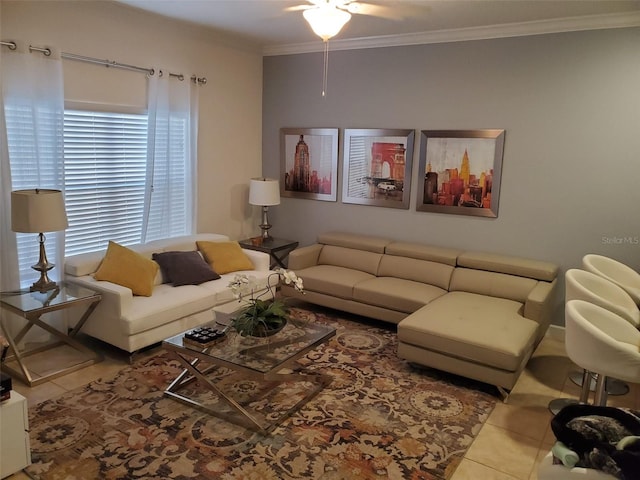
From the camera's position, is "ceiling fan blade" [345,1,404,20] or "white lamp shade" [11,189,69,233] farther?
"ceiling fan blade" [345,1,404,20]

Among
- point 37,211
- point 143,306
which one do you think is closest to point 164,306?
point 143,306

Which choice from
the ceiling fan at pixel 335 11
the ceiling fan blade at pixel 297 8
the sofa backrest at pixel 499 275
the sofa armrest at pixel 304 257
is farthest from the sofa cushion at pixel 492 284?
the ceiling fan blade at pixel 297 8

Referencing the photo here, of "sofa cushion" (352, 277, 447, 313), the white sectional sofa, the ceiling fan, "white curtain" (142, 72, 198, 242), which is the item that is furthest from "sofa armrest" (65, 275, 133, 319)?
the ceiling fan

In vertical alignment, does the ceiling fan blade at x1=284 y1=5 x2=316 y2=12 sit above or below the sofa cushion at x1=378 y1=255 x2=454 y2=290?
above

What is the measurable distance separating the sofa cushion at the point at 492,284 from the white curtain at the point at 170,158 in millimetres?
2797

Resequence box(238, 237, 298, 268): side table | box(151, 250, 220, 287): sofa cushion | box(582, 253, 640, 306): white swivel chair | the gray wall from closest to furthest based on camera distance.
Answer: box(582, 253, 640, 306): white swivel chair, the gray wall, box(151, 250, 220, 287): sofa cushion, box(238, 237, 298, 268): side table

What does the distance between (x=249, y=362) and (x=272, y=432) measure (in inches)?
17.0

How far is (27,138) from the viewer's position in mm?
3623

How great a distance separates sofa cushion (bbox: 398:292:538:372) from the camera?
327 centimetres

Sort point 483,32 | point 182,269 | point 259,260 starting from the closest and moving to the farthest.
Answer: point 182,269, point 483,32, point 259,260

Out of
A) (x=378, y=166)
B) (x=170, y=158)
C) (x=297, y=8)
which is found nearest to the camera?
(x=297, y=8)

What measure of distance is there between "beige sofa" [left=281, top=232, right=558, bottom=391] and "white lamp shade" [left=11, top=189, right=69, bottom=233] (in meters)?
2.30

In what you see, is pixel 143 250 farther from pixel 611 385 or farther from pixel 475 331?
pixel 611 385

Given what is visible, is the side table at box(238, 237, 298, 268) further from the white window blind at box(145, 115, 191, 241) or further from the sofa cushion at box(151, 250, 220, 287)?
the sofa cushion at box(151, 250, 220, 287)
